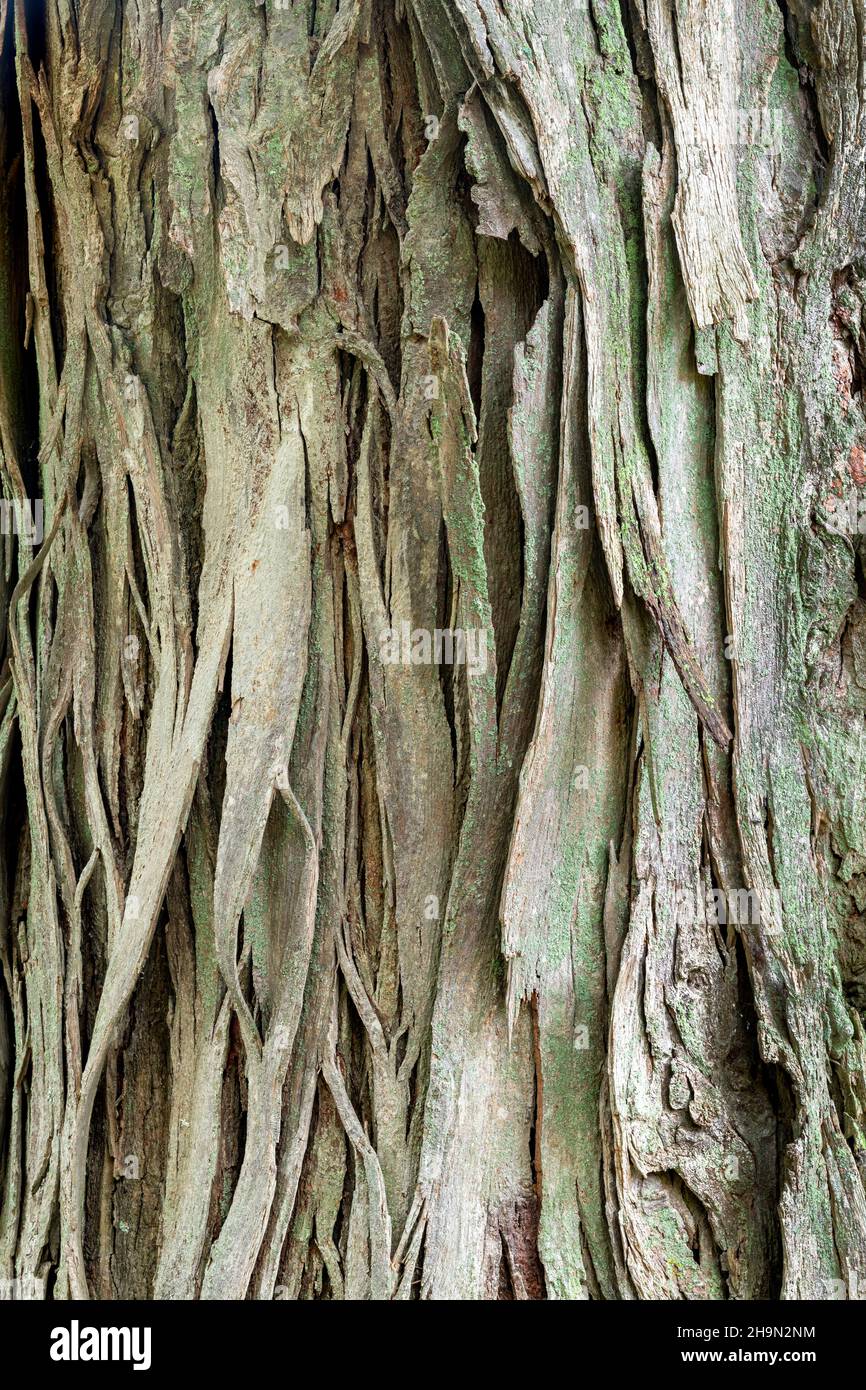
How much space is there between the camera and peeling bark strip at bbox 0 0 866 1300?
1487 mm

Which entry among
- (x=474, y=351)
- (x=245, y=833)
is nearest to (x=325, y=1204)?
(x=245, y=833)

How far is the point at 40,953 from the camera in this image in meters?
1.70

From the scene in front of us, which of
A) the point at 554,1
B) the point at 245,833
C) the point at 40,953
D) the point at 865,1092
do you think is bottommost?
the point at 865,1092

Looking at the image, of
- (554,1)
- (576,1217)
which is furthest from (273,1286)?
(554,1)

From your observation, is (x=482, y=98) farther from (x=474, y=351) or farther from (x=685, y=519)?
(x=685, y=519)

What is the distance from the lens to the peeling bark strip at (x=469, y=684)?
4.88 feet

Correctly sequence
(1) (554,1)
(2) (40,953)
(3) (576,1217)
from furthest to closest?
(2) (40,953) → (1) (554,1) → (3) (576,1217)

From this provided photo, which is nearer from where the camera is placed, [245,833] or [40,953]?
[245,833]

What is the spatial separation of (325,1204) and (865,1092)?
716 mm

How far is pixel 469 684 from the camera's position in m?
1.53

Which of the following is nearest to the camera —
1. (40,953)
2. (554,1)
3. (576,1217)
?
(576,1217)

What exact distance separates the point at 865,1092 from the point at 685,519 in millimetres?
791

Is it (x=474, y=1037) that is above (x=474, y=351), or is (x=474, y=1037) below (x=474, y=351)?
below

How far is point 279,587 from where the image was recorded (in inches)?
61.7
